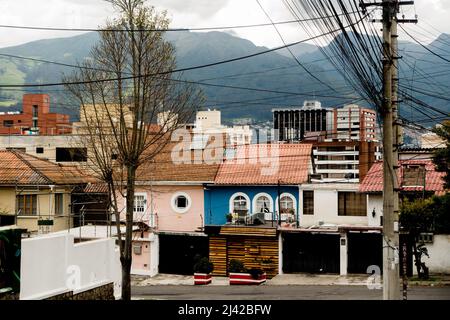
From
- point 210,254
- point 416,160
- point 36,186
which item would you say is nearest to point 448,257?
point 416,160

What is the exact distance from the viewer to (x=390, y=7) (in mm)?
15086

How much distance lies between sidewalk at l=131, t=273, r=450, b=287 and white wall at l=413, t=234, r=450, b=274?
62cm

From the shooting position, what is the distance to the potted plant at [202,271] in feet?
100

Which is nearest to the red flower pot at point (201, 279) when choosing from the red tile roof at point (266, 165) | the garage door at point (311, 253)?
the garage door at point (311, 253)

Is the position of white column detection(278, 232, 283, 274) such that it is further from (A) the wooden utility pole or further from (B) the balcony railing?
(A) the wooden utility pole

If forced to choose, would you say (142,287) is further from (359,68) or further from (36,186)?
(359,68)

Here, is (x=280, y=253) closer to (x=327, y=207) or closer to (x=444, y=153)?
(x=327, y=207)

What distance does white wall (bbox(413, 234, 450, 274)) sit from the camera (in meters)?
27.3

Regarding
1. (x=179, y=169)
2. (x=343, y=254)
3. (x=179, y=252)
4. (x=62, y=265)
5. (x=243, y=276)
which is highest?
(x=179, y=169)

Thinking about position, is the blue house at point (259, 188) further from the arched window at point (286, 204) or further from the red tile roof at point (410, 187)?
the red tile roof at point (410, 187)

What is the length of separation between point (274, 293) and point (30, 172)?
19.3 m

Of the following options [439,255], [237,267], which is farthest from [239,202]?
[439,255]

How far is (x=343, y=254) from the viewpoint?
1189 inches

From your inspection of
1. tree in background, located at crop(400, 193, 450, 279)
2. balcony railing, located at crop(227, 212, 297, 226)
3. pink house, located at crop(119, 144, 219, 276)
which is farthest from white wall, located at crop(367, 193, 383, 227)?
pink house, located at crop(119, 144, 219, 276)
